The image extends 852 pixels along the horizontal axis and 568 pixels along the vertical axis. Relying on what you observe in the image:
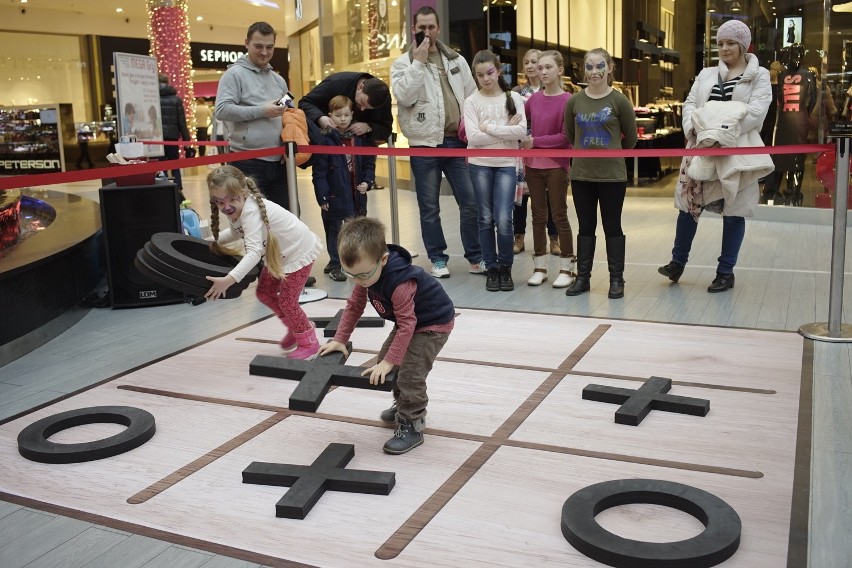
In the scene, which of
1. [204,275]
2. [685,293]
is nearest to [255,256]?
[204,275]

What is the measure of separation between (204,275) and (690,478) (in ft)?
7.36

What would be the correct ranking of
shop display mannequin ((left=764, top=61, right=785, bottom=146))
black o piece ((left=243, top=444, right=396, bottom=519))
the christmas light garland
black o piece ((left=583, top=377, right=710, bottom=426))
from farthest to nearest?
the christmas light garland < shop display mannequin ((left=764, top=61, right=785, bottom=146)) < black o piece ((left=583, top=377, right=710, bottom=426)) < black o piece ((left=243, top=444, right=396, bottom=519))

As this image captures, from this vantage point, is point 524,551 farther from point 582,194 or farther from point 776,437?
point 582,194

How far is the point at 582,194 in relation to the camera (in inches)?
220

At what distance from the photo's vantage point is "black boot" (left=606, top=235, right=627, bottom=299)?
5582mm

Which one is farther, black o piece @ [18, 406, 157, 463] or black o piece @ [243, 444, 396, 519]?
black o piece @ [18, 406, 157, 463]

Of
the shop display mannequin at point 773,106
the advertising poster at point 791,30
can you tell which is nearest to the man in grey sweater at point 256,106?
the shop display mannequin at point 773,106

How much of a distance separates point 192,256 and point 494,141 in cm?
226

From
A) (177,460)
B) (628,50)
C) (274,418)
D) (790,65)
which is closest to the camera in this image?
(177,460)

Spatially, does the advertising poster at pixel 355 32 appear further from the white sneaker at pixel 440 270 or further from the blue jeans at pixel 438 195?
the white sneaker at pixel 440 270

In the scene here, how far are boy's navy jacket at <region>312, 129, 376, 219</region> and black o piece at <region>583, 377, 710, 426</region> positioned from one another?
302cm

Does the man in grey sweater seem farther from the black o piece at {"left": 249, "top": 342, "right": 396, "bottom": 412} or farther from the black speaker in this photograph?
the black o piece at {"left": 249, "top": 342, "right": 396, "bottom": 412}

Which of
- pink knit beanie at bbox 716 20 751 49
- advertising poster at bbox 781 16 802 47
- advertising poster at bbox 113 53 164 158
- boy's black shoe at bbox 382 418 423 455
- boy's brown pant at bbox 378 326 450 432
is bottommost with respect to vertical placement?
boy's black shoe at bbox 382 418 423 455

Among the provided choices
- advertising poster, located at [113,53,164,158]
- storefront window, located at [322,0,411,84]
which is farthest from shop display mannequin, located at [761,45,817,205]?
advertising poster, located at [113,53,164,158]
